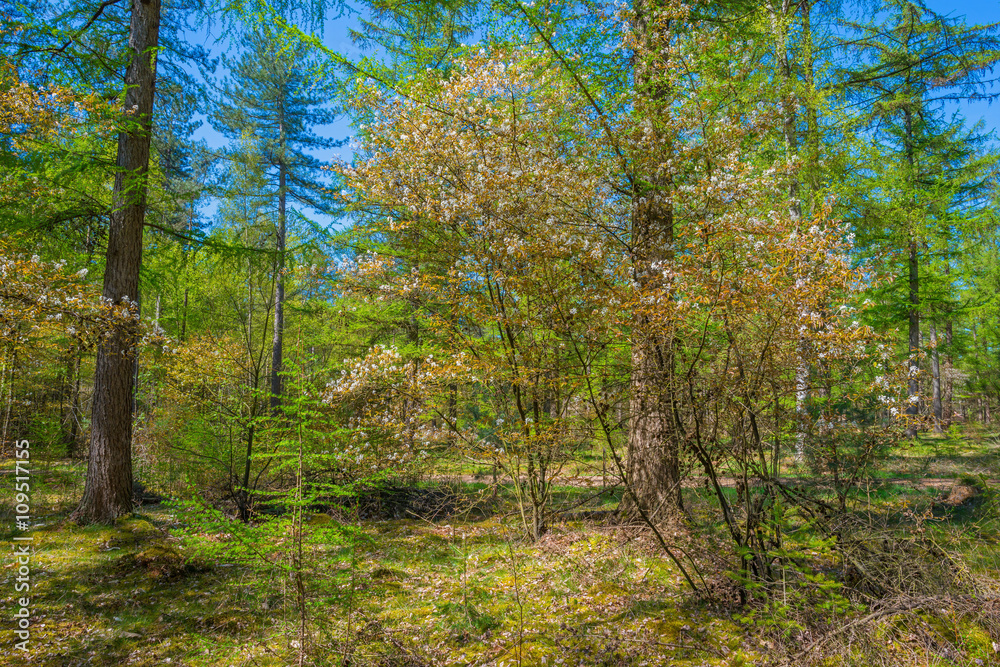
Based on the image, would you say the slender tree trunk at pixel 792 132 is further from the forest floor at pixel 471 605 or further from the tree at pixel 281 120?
the tree at pixel 281 120

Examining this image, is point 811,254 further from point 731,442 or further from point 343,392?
point 343,392

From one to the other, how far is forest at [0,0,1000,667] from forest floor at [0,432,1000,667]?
0.04 meters

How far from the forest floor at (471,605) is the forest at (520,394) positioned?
0.04 meters

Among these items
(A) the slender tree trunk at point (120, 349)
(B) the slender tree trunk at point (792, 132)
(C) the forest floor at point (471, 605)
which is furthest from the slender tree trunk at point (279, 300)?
(B) the slender tree trunk at point (792, 132)

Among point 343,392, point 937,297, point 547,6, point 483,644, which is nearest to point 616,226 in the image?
point 547,6

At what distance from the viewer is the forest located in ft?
11.4

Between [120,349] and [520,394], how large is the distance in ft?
18.2

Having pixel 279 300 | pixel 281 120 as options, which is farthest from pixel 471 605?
pixel 281 120

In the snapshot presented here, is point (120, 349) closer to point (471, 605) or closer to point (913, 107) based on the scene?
point (471, 605)

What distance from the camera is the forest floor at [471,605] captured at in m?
3.05

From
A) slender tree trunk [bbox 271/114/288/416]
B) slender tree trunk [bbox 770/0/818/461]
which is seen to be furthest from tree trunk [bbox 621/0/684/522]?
slender tree trunk [bbox 271/114/288/416]

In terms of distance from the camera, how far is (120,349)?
6750 mm

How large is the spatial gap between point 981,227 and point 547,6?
1459 cm

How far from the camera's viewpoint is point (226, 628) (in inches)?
163
